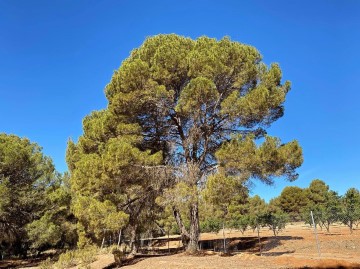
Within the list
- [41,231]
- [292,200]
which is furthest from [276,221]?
[292,200]

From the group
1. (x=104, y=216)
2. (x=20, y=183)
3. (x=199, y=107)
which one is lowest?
(x=104, y=216)

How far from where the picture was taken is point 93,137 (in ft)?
57.0

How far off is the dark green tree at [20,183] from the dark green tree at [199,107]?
7.48 metres

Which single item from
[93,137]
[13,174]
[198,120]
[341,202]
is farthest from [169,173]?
[341,202]

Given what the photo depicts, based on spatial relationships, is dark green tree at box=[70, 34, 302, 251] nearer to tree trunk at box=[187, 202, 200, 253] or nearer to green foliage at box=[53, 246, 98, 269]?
tree trunk at box=[187, 202, 200, 253]

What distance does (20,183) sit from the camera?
2162 centimetres

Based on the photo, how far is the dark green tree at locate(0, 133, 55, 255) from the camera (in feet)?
65.9

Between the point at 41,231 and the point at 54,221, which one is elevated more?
the point at 54,221

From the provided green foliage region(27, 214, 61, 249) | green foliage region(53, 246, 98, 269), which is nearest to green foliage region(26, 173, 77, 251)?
green foliage region(27, 214, 61, 249)

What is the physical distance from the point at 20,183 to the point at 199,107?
14.5 metres

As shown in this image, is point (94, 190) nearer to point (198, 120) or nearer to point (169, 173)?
point (169, 173)

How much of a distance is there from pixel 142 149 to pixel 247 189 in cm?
552

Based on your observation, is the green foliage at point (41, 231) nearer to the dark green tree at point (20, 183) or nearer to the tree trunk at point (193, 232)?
the dark green tree at point (20, 183)

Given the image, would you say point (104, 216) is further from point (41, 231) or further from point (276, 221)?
point (276, 221)
